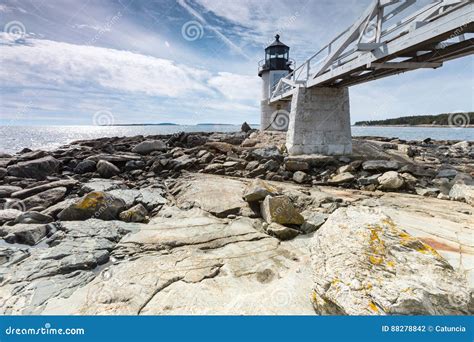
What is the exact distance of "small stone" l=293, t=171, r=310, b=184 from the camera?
9227 millimetres

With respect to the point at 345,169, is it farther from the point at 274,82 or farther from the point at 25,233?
the point at 274,82

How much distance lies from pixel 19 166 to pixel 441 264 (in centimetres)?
1436

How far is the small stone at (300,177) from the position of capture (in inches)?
363

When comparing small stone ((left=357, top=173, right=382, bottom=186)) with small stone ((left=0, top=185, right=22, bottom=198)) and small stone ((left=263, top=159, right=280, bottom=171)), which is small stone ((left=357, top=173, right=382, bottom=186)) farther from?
small stone ((left=0, top=185, right=22, bottom=198))

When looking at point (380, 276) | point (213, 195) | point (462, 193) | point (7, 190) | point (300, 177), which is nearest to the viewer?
point (380, 276)

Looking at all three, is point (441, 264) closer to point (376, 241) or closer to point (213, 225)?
point (376, 241)


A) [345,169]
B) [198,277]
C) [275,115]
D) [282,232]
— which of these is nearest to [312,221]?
[282,232]

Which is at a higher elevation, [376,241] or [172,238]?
[376,241]

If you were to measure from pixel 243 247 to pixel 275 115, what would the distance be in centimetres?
2120

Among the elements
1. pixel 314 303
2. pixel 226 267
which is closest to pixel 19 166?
pixel 226 267

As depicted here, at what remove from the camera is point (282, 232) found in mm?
4918

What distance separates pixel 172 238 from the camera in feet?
16.1

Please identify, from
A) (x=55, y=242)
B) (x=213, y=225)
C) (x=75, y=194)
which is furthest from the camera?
(x=75, y=194)

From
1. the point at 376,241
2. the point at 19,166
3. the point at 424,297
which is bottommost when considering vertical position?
the point at 424,297
